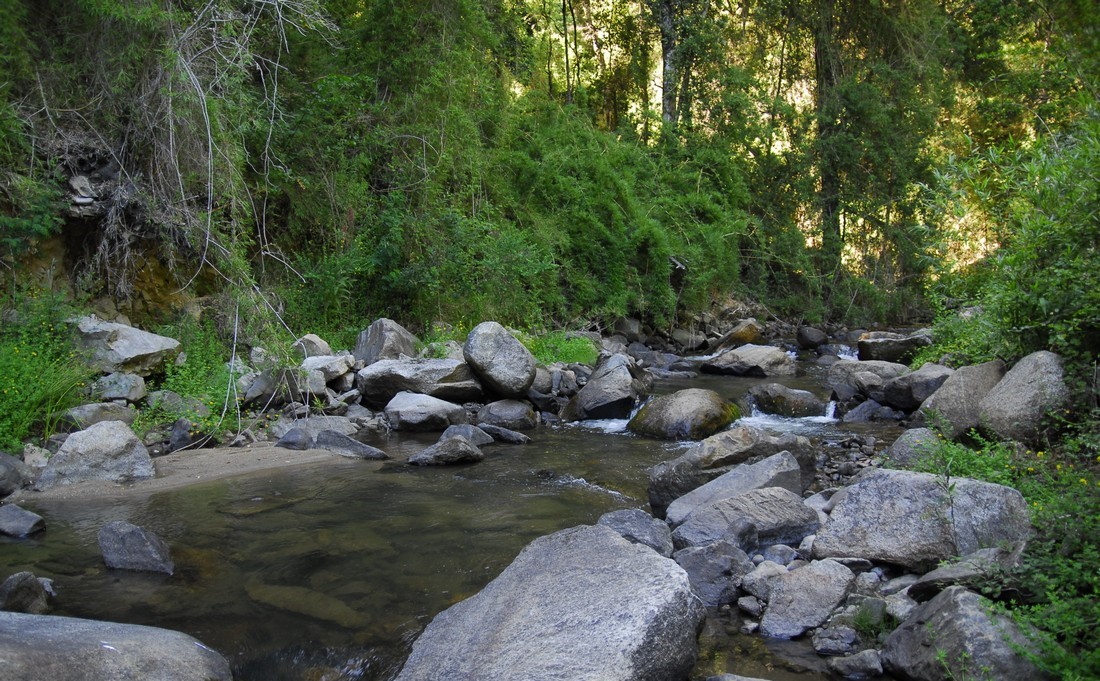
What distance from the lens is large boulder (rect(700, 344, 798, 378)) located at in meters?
12.1

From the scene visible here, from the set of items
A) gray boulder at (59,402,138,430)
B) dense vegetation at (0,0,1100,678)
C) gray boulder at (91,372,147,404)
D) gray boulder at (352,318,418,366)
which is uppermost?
dense vegetation at (0,0,1100,678)

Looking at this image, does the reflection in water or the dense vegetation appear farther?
the dense vegetation

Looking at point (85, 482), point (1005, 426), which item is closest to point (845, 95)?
point (1005, 426)

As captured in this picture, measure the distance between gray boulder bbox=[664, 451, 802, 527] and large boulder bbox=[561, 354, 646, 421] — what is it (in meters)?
3.76

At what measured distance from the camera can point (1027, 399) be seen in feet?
18.6

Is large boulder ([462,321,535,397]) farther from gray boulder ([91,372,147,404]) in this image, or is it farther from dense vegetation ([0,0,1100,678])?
gray boulder ([91,372,147,404])

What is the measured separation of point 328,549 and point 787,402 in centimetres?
605

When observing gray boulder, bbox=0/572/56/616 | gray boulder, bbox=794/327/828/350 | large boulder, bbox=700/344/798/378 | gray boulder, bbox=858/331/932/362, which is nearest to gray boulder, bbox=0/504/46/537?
gray boulder, bbox=0/572/56/616

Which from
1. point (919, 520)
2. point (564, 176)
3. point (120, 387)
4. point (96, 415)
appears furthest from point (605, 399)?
point (564, 176)

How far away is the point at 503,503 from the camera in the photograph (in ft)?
20.1

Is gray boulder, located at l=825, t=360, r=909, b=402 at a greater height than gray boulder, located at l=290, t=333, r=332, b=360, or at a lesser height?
lesser

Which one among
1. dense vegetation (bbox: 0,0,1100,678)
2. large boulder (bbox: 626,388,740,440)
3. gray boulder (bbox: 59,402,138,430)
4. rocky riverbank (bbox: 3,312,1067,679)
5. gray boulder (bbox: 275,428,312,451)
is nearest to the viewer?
rocky riverbank (bbox: 3,312,1067,679)

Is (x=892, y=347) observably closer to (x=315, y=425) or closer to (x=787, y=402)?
(x=787, y=402)

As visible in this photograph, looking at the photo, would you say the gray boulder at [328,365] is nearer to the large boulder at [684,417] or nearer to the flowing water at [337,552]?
the flowing water at [337,552]
